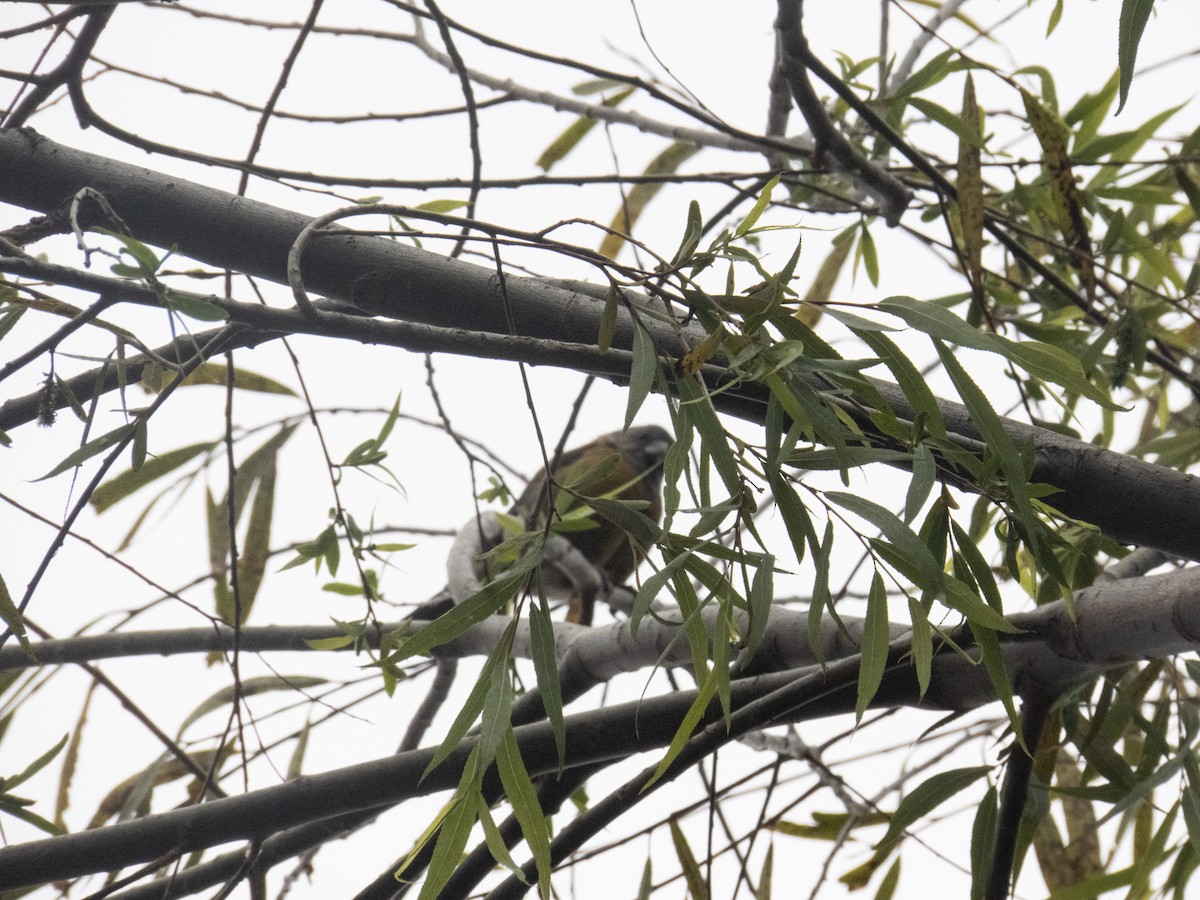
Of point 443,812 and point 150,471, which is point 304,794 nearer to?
point 443,812

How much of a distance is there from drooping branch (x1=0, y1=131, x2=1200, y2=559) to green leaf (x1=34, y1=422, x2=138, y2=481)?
161 mm

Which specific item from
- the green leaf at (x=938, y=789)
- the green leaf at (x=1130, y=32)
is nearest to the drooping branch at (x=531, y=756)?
the green leaf at (x=938, y=789)

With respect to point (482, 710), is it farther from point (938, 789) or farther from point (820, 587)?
point (938, 789)

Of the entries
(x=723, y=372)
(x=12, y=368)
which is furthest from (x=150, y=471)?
(x=723, y=372)

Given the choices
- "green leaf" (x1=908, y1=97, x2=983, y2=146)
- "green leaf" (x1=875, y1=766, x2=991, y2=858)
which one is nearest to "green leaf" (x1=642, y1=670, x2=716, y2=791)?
"green leaf" (x1=875, y1=766, x2=991, y2=858)

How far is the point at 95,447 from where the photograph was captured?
24.7 inches

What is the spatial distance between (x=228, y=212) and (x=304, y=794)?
433 mm

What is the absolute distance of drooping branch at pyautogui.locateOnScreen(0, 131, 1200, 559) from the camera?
690 mm

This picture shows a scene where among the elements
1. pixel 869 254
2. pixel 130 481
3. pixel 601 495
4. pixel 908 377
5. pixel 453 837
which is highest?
pixel 869 254

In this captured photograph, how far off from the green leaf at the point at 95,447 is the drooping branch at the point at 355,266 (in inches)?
6.3

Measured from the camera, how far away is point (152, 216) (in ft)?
2.38

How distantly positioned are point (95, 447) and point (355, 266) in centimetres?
21

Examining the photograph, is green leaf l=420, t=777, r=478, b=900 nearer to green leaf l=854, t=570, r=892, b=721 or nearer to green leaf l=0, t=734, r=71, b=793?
green leaf l=854, t=570, r=892, b=721

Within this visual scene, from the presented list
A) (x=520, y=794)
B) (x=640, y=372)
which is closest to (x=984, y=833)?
(x=520, y=794)
